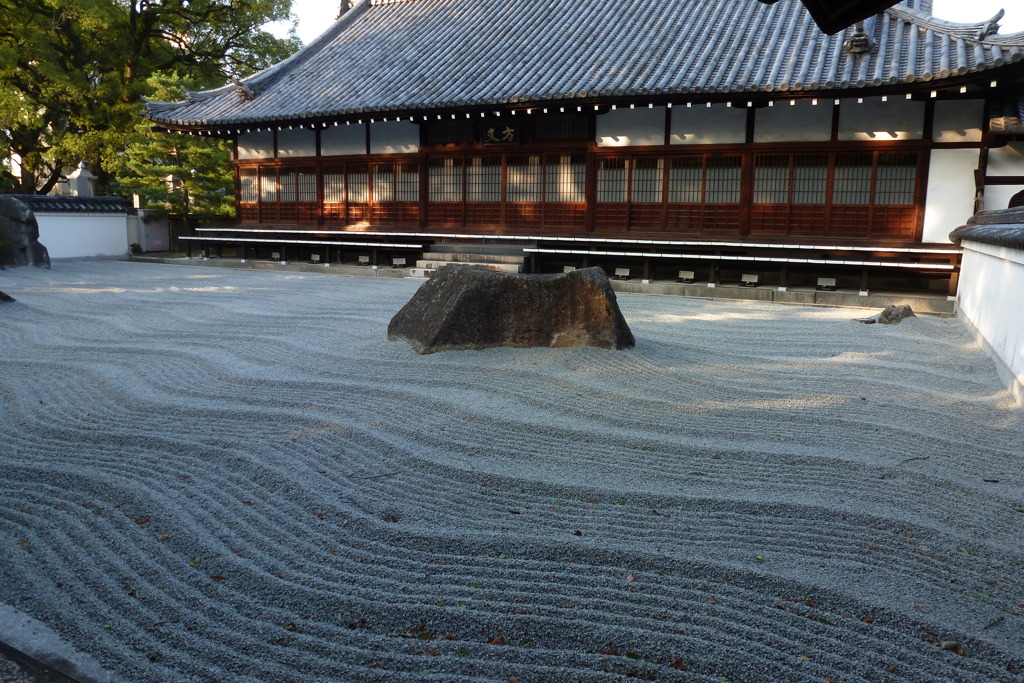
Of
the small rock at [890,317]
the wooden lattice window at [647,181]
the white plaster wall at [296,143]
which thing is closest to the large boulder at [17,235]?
the white plaster wall at [296,143]

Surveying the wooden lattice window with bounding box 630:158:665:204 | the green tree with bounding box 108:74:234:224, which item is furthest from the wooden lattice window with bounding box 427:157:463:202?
the green tree with bounding box 108:74:234:224

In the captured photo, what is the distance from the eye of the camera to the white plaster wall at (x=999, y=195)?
1271 cm

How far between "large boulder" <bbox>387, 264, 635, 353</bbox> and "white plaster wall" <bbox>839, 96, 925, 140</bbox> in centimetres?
839

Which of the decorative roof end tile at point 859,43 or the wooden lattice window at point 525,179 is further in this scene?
the wooden lattice window at point 525,179

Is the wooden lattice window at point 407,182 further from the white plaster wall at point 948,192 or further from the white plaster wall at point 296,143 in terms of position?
the white plaster wall at point 948,192

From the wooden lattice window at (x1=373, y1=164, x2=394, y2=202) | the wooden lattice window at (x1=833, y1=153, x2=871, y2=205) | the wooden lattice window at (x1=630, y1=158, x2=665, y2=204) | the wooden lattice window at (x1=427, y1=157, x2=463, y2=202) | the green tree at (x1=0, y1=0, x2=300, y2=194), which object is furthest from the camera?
the green tree at (x1=0, y1=0, x2=300, y2=194)

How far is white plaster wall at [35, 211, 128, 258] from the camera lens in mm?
22266

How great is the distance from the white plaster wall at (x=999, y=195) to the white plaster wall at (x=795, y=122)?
290 centimetres

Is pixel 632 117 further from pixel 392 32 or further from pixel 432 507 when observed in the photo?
pixel 432 507

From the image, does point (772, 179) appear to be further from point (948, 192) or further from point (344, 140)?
point (344, 140)

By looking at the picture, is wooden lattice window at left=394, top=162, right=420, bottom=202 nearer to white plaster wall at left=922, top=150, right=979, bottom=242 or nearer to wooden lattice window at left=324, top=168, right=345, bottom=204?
wooden lattice window at left=324, top=168, right=345, bottom=204

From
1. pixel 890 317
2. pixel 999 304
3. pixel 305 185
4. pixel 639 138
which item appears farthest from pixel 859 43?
pixel 305 185

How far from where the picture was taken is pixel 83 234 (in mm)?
23344

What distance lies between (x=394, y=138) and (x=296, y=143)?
3.39 m
